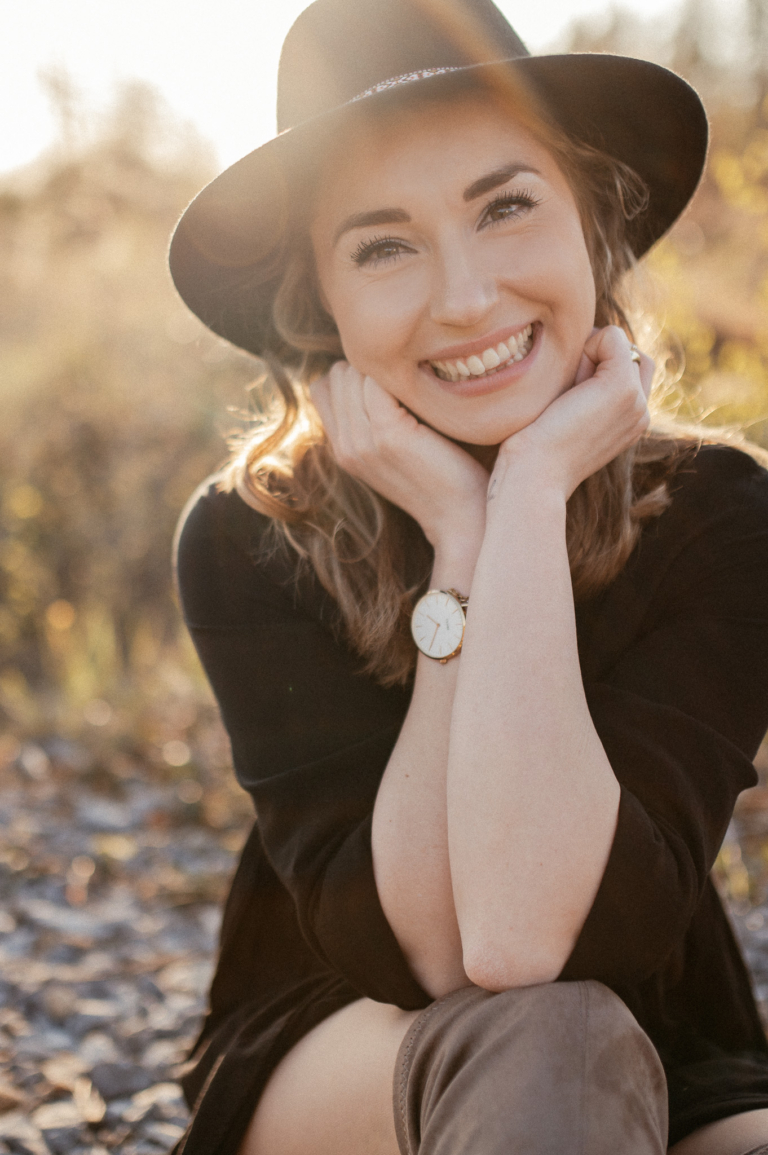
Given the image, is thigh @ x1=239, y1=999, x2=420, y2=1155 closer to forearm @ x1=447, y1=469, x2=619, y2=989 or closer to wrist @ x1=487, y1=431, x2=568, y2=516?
forearm @ x1=447, y1=469, x2=619, y2=989

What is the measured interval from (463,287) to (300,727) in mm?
940

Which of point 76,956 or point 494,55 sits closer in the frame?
point 494,55

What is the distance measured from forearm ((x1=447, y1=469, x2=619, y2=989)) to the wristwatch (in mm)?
92

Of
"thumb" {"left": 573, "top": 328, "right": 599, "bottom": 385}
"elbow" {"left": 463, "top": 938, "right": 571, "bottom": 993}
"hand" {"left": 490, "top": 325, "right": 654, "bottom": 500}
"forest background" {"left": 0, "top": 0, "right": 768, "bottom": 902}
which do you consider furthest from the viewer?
"forest background" {"left": 0, "top": 0, "right": 768, "bottom": 902}

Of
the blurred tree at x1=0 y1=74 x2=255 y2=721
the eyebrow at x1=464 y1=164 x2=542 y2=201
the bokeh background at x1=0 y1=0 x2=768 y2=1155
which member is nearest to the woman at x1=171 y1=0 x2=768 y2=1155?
the eyebrow at x1=464 y1=164 x2=542 y2=201

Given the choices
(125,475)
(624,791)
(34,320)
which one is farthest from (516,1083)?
(34,320)

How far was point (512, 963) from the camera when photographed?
1.49m

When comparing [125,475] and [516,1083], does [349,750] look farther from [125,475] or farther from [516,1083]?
[125,475]

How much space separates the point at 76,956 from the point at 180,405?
5842 mm

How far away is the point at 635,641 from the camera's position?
1943 millimetres

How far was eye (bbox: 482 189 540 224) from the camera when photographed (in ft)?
5.93

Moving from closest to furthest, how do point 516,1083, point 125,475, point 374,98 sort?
1. point 516,1083
2. point 374,98
3. point 125,475

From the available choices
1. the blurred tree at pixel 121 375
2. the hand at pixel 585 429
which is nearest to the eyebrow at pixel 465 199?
the hand at pixel 585 429

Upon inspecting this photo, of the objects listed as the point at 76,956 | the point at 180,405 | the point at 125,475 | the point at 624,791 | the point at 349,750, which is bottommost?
the point at 76,956
